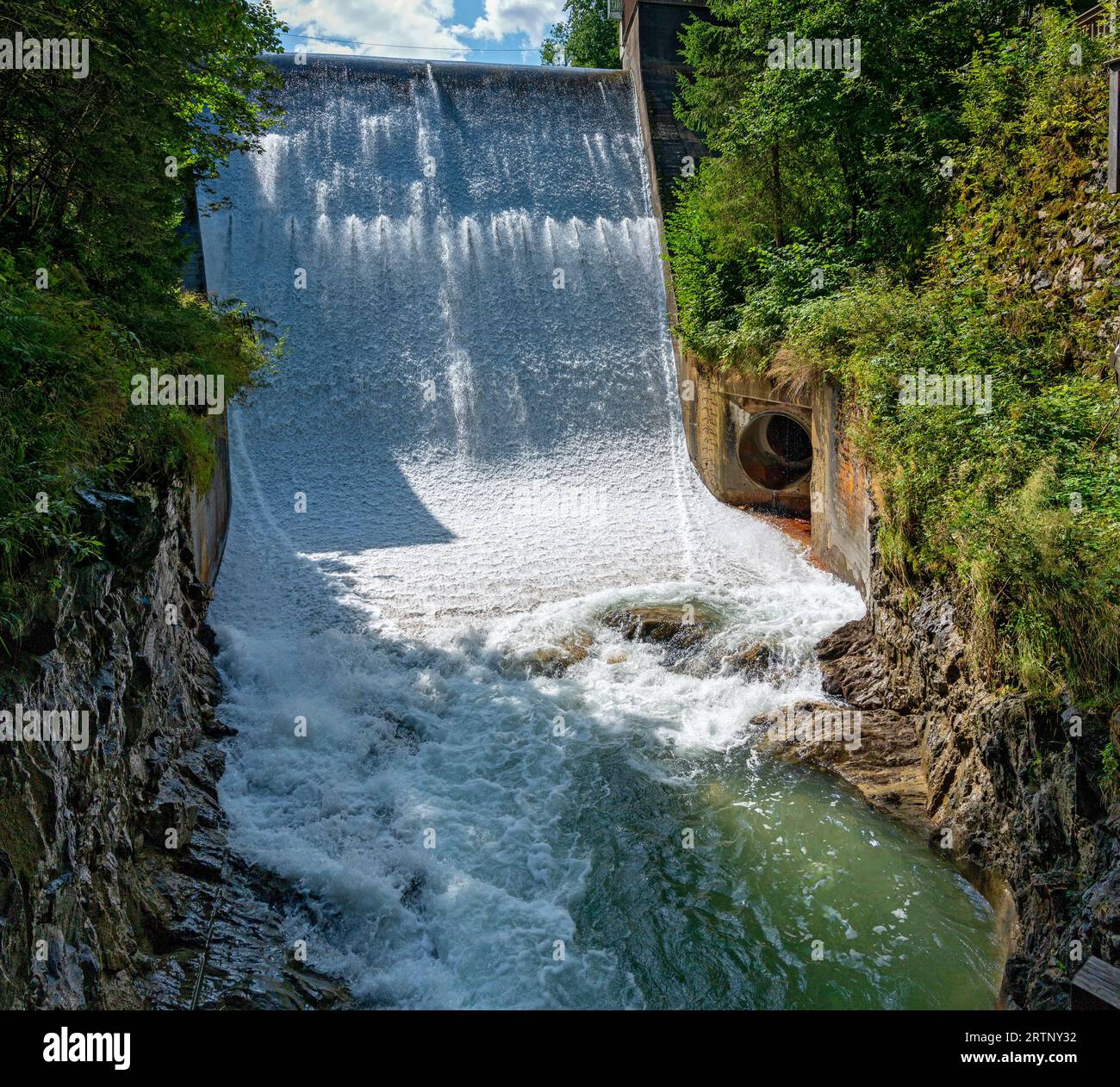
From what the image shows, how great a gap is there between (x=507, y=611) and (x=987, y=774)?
17.6ft

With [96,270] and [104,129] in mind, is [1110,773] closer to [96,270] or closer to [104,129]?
[104,129]

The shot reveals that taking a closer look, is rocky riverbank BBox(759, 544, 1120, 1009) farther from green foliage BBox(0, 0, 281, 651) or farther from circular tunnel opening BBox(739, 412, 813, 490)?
green foliage BBox(0, 0, 281, 651)

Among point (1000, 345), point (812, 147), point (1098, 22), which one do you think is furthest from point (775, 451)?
point (1098, 22)

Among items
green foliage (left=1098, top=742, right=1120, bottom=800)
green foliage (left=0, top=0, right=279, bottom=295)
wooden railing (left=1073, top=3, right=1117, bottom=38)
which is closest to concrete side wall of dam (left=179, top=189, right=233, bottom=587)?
green foliage (left=0, top=0, right=279, bottom=295)

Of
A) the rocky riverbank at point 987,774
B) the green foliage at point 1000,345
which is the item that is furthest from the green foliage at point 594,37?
the rocky riverbank at point 987,774

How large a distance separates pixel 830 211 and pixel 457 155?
831 centimetres

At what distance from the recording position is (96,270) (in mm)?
7355

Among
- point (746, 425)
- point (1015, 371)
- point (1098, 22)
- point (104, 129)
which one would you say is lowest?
point (746, 425)

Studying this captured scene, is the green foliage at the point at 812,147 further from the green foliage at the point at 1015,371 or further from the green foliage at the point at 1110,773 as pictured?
the green foliage at the point at 1110,773

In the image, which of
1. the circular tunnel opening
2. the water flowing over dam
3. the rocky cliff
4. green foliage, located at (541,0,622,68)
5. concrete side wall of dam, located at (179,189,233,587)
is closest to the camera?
the rocky cliff

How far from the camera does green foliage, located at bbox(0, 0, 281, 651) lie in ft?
14.5

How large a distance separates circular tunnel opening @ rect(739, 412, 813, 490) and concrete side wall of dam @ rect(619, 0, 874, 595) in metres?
0.02
